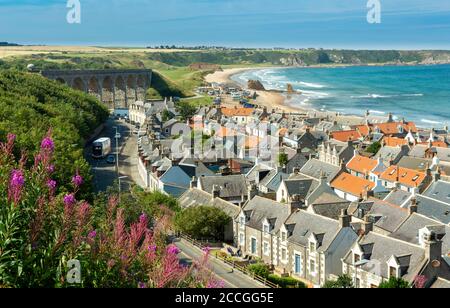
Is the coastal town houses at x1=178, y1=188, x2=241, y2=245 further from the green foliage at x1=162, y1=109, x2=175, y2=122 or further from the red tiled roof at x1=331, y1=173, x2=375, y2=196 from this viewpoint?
the green foliage at x1=162, y1=109, x2=175, y2=122

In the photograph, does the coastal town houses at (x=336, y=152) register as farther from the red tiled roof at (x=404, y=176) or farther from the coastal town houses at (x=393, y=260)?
the coastal town houses at (x=393, y=260)

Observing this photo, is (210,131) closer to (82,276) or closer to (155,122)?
(155,122)

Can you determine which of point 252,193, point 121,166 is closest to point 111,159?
point 121,166

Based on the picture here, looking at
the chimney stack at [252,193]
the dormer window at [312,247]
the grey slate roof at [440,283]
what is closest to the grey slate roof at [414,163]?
the chimney stack at [252,193]

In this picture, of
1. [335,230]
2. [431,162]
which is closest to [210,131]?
[431,162]

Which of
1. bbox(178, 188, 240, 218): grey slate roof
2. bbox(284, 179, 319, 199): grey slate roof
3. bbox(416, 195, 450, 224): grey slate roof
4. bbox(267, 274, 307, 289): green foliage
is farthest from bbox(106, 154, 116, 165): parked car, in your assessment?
bbox(267, 274, 307, 289): green foliage

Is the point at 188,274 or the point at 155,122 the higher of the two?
the point at 188,274
